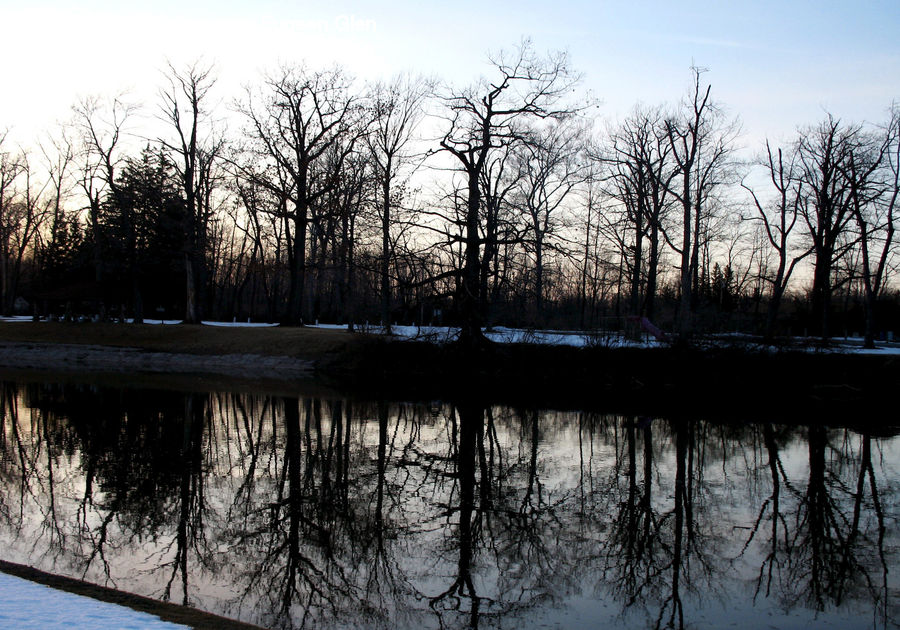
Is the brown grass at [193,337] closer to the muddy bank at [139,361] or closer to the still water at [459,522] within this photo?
the muddy bank at [139,361]

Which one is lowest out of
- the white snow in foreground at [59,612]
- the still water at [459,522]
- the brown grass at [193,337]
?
the still water at [459,522]

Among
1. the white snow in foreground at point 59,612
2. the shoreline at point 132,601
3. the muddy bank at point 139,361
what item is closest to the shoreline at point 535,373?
the muddy bank at point 139,361

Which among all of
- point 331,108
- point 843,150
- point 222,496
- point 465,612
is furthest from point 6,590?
point 843,150

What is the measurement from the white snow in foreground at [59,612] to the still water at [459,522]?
1.14 meters

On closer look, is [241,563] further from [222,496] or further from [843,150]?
[843,150]

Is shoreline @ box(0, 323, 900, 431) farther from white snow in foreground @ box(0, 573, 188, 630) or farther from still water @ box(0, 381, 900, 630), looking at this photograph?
white snow in foreground @ box(0, 573, 188, 630)

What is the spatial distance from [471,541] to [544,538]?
91 cm

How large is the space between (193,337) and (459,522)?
29347 millimetres

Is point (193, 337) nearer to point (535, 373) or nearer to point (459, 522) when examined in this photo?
point (535, 373)

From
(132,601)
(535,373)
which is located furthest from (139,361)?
(132,601)

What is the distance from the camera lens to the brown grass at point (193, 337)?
32.4m

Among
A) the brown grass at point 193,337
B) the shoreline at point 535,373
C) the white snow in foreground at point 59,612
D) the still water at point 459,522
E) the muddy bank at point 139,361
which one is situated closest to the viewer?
the white snow in foreground at point 59,612

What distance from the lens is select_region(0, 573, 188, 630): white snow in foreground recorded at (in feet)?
15.5

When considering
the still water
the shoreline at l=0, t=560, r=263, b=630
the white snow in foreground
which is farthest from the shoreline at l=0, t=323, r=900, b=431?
the white snow in foreground
